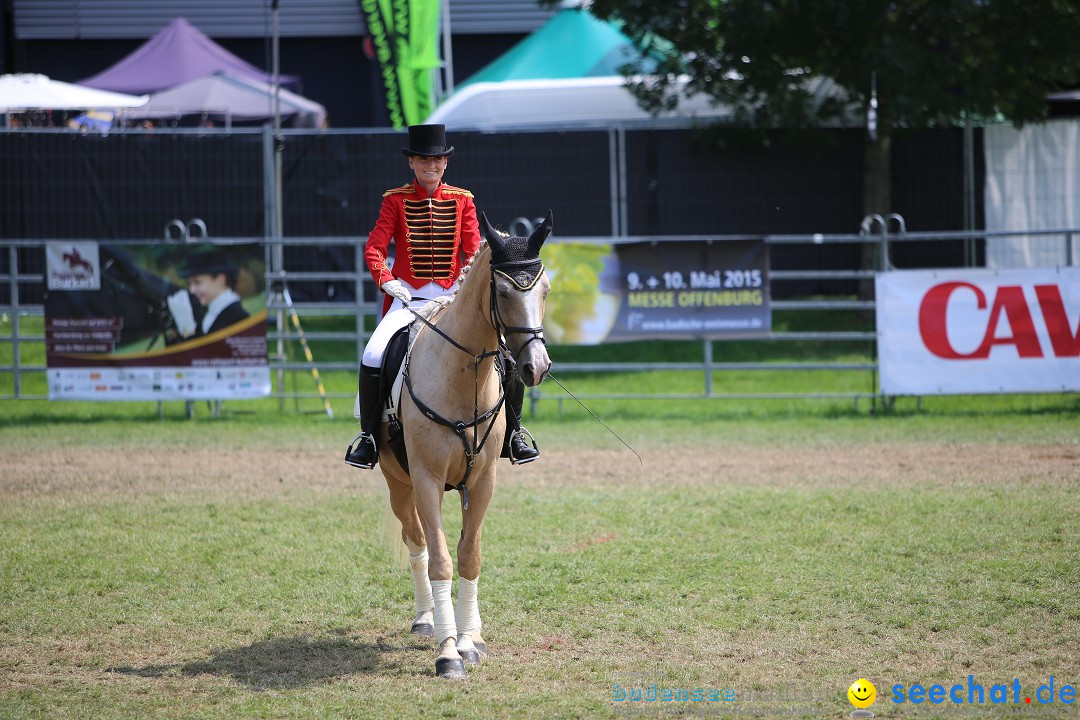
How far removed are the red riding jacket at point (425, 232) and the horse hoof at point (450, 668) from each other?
2200mm

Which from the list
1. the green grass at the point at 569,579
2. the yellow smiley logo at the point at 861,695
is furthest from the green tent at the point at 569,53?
the yellow smiley logo at the point at 861,695

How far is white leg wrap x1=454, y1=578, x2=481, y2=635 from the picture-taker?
5.81 metres

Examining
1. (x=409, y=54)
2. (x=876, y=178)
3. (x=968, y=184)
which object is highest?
(x=409, y=54)

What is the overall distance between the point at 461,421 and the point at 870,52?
11.6 m

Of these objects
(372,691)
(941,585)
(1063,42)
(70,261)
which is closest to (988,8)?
(1063,42)

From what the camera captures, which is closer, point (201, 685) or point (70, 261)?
point (201, 685)

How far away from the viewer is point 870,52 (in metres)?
15.3

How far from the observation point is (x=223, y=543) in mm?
8180

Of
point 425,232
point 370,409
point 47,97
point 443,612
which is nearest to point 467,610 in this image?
point 443,612

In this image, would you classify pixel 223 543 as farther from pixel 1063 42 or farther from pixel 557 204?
pixel 1063 42

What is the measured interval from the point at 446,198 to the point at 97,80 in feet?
67.7

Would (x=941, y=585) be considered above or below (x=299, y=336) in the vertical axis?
below

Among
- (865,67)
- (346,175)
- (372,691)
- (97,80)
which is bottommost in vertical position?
→ (372,691)

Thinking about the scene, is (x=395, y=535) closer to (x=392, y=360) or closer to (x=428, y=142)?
(x=392, y=360)
